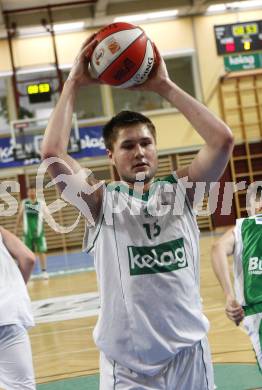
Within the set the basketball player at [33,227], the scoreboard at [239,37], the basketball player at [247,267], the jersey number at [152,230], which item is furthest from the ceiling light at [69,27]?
the jersey number at [152,230]

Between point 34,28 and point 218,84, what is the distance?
558 cm

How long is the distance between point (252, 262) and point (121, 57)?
1656 mm

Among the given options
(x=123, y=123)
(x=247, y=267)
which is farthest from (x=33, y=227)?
(x=123, y=123)

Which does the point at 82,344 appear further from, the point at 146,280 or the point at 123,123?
the point at 123,123

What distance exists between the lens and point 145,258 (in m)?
2.49

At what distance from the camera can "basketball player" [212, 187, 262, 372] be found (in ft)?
11.4

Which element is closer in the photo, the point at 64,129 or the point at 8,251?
the point at 64,129

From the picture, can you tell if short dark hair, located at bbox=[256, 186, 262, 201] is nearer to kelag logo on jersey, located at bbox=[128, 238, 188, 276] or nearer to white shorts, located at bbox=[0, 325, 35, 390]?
kelag logo on jersey, located at bbox=[128, 238, 188, 276]

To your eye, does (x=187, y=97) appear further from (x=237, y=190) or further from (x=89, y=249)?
(x=237, y=190)

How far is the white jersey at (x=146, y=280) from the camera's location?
246cm

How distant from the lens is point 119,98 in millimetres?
17703

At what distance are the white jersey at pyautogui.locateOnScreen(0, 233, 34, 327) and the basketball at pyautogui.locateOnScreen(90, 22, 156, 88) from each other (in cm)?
146

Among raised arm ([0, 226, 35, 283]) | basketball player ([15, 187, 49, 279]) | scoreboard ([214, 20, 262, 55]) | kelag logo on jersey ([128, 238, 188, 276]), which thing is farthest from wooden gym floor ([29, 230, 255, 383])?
scoreboard ([214, 20, 262, 55])

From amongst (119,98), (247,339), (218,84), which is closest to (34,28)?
(119,98)
